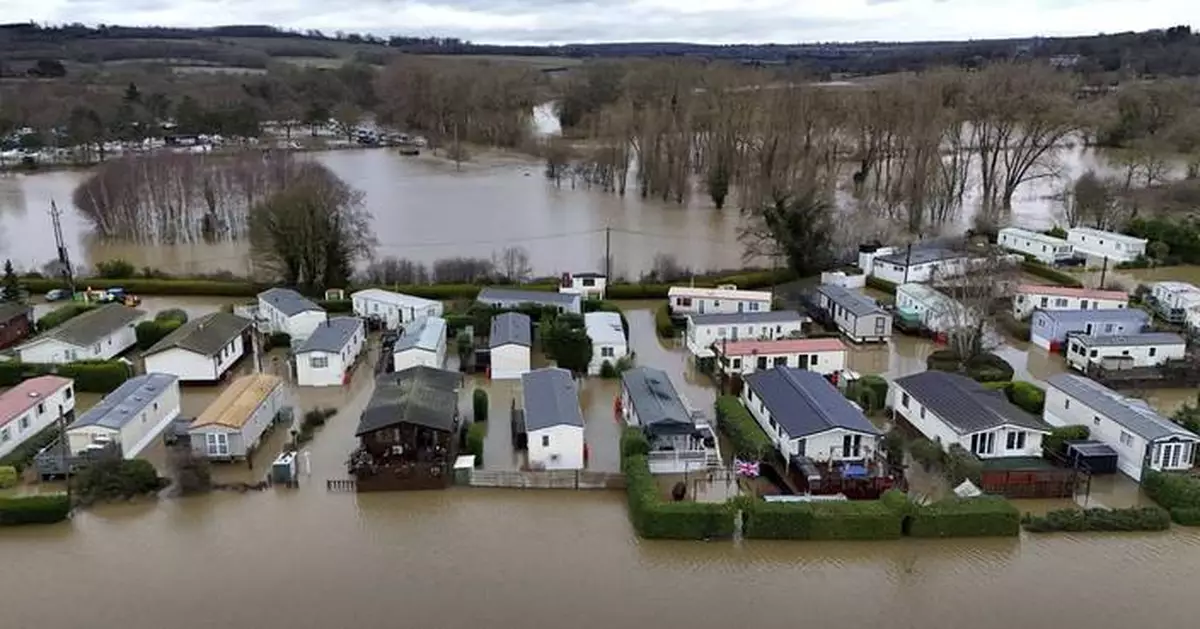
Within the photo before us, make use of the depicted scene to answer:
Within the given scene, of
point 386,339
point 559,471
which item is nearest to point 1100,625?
point 559,471

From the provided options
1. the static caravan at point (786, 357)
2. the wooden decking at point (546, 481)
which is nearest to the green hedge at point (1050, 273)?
the static caravan at point (786, 357)

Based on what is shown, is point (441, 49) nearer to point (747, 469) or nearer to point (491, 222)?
point (491, 222)

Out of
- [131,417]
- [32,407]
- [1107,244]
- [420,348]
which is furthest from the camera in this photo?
[1107,244]

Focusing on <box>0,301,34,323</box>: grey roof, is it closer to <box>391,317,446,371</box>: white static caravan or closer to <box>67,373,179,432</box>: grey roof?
<box>67,373,179,432</box>: grey roof

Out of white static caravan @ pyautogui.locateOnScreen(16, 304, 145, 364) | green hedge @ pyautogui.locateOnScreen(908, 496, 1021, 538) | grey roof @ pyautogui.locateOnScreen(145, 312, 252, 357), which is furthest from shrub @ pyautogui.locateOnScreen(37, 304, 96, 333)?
green hedge @ pyautogui.locateOnScreen(908, 496, 1021, 538)

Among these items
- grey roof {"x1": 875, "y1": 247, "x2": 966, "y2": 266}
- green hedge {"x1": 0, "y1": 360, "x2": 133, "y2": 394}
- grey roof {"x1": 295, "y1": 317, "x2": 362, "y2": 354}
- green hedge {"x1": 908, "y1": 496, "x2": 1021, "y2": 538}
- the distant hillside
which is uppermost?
the distant hillside

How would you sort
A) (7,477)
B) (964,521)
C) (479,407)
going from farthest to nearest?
1. (479,407)
2. (7,477)
3. (964,521)

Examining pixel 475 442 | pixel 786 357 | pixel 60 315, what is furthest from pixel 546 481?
pixel 60 315
